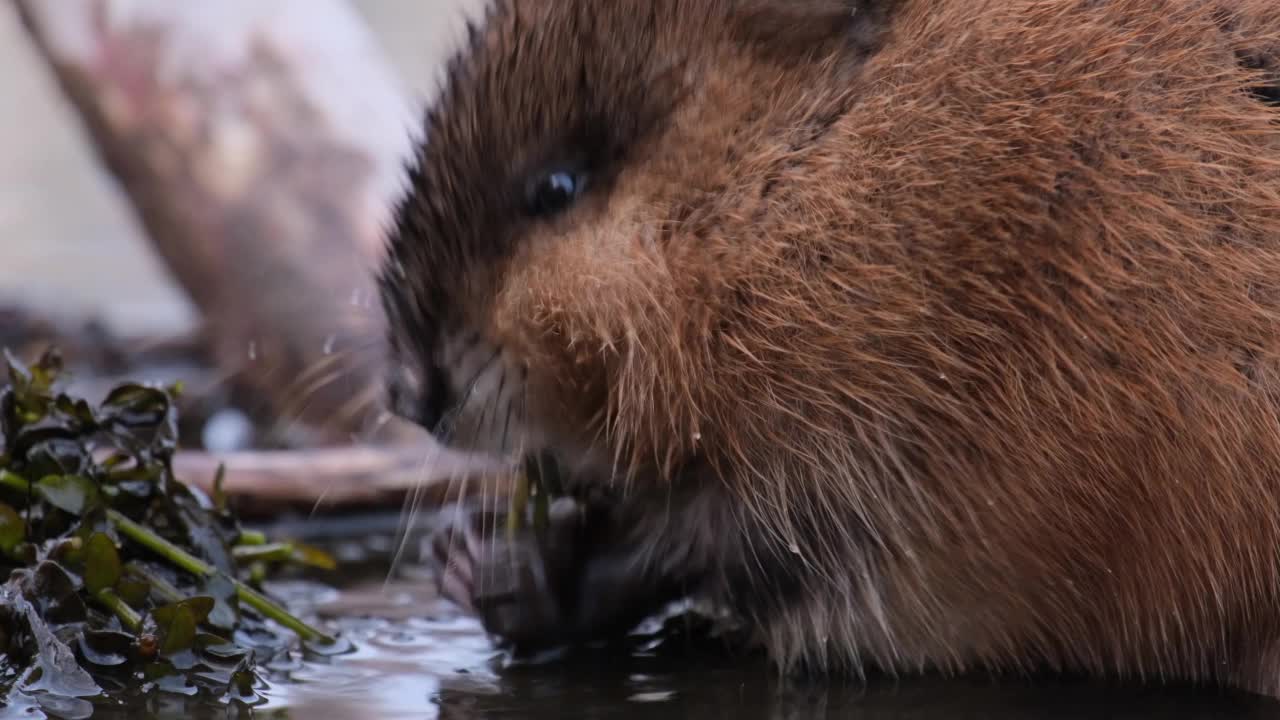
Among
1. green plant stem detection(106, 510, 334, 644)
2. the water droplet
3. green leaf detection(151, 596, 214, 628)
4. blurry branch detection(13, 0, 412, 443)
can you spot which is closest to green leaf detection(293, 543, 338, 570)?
green plant stem detection(106, 510, 334, 644)

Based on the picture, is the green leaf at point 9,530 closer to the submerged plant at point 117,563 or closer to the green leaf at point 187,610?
the submerged plant at point 117,563

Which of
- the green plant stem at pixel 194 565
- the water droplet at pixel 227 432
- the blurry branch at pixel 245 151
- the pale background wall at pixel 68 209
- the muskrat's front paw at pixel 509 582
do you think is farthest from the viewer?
the pale background wall at pixel 68 209

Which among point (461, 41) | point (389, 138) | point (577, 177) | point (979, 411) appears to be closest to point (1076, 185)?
point (979, 411)

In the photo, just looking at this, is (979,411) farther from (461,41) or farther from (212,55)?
(212,55)

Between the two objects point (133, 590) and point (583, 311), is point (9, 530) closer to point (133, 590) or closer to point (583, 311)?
point (133, 590)

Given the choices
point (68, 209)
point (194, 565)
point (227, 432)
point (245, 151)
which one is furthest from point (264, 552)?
point (68, 209)

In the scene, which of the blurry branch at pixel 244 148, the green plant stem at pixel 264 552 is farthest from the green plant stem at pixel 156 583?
the blurry branch at pixel 244 148
